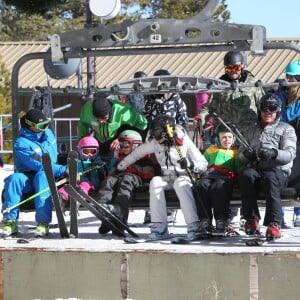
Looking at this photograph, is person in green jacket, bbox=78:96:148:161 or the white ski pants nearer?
the white ski pants

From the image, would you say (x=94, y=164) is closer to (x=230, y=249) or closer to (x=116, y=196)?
(x=116, y=196)

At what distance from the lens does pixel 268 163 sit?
7.96 meters

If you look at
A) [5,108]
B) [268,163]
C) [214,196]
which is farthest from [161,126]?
[5,108]

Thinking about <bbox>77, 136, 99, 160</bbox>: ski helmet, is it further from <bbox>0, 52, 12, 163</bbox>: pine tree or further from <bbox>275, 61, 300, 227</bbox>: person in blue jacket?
<bbox>0, 52, 12, 163</bbox>: pine tree

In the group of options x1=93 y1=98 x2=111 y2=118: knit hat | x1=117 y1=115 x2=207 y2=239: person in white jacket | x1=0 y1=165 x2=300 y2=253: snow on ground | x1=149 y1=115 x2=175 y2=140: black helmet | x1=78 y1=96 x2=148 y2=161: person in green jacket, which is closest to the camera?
x1=0 y1=165 x2=300 y2=253: snow on ground

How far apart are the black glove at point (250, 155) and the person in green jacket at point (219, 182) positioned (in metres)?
0.25

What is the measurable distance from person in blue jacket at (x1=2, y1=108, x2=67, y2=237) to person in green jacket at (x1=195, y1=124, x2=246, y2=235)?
1.28m

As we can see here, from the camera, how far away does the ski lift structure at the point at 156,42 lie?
803 centimetres

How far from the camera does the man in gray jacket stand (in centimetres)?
785

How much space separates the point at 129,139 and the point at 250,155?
1282 millimetres

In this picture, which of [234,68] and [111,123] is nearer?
[234,68]

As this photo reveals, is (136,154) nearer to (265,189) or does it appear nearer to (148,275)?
(265,189)

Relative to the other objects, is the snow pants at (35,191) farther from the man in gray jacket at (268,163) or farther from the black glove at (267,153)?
the black glove at (267,153)

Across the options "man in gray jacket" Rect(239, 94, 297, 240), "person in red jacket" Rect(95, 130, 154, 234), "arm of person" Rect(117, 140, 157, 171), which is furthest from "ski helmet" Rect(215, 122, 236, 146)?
"person in red jacket" Rect(95, 130, 154, 234)
